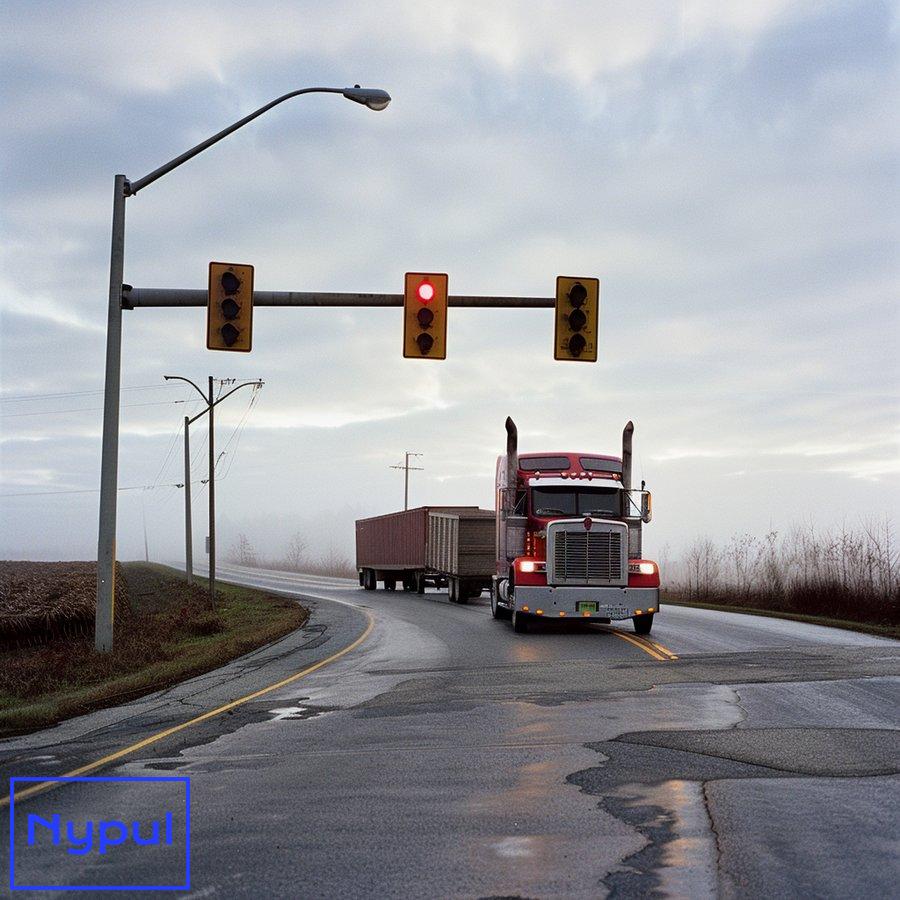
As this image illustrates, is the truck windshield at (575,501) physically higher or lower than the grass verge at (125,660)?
higher

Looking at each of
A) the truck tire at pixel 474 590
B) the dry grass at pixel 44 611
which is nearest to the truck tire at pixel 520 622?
the dry grass at pixel 44 611

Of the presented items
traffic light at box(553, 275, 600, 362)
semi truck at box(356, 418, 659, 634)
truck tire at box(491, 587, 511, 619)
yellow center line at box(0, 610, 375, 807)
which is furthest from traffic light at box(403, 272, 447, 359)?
truck tire at box(491, 587, 511, 619)

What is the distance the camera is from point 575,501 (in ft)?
71.8

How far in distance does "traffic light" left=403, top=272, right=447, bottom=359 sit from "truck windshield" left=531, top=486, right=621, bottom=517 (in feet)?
20.1

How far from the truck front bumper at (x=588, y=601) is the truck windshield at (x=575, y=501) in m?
1.70

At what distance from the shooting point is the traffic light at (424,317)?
16.8 metres

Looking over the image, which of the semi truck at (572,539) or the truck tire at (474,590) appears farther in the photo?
the truck tire at (474,590)

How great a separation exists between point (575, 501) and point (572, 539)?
122 cm

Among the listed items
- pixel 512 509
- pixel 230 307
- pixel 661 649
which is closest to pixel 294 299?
pixel 230 307

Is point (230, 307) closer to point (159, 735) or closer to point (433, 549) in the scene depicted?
point (159, 735)

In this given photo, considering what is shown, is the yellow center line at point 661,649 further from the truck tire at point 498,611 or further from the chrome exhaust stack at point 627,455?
the truck tire at point 498,611

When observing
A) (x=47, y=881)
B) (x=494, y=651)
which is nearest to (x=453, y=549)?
(x=494, y=651)

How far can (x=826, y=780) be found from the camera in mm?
7312

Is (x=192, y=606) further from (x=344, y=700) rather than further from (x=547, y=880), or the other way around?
(x=547, y=880)
